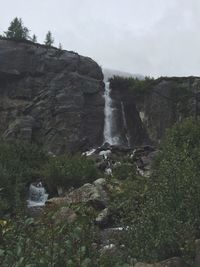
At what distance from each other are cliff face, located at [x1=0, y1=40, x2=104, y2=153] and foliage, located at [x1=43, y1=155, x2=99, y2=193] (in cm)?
1388

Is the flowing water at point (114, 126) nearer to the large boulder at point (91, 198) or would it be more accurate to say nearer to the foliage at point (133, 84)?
the foliage at point (133, 84)

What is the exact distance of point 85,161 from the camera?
70.8 feet

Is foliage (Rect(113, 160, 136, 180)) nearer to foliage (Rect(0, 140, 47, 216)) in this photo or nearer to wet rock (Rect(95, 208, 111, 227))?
foliage (Rect(0, 140, 47, 216))

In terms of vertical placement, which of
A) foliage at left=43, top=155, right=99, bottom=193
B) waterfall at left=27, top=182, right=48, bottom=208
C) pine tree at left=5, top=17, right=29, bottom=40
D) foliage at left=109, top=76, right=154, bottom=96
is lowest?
waterfall at left=27, top=182, right=48, bottom=208

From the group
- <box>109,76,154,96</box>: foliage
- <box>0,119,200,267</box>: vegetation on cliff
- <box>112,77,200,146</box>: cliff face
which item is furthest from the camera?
<box>109,76,154,96</box>: foliage

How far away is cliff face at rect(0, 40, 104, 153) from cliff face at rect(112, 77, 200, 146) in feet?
7.23

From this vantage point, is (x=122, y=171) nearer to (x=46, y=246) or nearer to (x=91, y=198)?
(x=91, y=198)

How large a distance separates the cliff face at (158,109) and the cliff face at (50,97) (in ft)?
7.23

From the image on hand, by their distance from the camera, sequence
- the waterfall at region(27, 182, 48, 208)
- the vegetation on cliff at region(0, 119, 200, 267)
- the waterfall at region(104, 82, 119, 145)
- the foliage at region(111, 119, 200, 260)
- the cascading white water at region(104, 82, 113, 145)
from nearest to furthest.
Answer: the vegetation on cliff at region(0, 119, 200, 267) < the foliage at region(111, 119, 200, 260) < the waterfall at region(27, 182, 48, 208) < the waterfall at region(104, 82, 119, 145) < the cascading white water at region(104, 82, 113, 145)

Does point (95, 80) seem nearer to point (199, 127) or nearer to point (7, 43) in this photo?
point (7, 43)

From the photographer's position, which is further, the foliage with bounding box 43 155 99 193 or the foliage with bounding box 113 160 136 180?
the foliage with bounding box 113 160 136 180

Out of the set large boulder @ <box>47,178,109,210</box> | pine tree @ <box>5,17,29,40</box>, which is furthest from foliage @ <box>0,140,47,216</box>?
pine tree @ <box>5,17,29,40</box>

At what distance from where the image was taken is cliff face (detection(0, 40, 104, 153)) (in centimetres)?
3656

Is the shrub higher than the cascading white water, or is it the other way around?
the cascading white water
